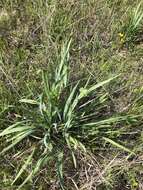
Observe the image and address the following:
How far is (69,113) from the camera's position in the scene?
6.92 ft

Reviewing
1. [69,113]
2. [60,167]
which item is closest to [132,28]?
[69,113]

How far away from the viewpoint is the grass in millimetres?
2098

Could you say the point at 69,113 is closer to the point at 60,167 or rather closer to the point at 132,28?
the point at 60,167

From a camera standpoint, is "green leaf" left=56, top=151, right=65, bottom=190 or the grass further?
the grass

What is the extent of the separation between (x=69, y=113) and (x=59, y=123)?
0.09 metres

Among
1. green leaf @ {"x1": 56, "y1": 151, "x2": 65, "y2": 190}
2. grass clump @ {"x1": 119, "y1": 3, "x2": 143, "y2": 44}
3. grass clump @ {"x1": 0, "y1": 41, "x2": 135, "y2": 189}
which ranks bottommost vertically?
green leaf @ {"x1": 56, "y1": 151, "x2": 65, "y2": 190}

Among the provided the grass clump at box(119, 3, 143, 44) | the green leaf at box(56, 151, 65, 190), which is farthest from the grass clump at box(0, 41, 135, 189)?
the grass clump at box(119, 3, 143, 44)

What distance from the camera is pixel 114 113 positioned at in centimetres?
232

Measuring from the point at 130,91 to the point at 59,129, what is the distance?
551mm

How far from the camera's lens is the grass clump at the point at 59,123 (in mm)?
2068

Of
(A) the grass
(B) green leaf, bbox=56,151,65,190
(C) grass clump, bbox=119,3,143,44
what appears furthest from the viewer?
(C) grass clump, bbox=119,3,143,44

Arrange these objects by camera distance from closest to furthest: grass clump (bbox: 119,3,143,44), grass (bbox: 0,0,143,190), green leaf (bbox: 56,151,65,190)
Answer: green leaf (bbox: 56,151,65,190) < grass (bbox: 0,0,143,190) < grass clump (bbox: 119,3,143,44)

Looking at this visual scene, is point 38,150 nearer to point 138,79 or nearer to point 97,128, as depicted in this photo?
point 97,128

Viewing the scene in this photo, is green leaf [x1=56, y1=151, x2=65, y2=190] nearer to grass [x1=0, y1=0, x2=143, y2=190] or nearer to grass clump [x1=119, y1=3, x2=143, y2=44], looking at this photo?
grass [x1=0, y1=0, x2=143, y2=190]
